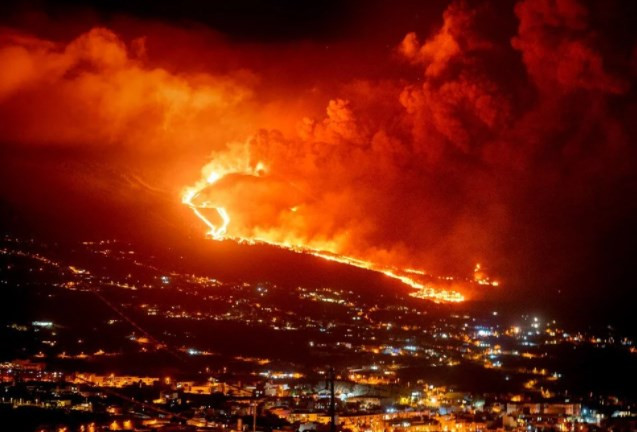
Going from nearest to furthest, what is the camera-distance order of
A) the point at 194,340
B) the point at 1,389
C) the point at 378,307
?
the point at 1,389 < the point at 194,340 < the point at 378,307

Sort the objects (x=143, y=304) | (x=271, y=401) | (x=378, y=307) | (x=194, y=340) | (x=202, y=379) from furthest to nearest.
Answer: (x=378, y=307), (x=143, y=304), (x=194, y=340), (x=202, y=379), (x=271, y=401)

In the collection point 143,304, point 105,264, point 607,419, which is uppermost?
point 105,264

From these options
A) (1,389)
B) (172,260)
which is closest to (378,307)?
(172,260)

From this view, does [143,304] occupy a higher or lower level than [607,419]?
higher

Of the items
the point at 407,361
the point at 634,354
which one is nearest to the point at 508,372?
the point at 407,361

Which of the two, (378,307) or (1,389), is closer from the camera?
(1,389)

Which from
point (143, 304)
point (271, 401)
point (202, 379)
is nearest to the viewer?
point (271, 401)

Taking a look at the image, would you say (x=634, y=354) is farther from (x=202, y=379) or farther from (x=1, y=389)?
(x=1, y=389)

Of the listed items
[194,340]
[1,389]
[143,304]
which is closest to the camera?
[1,389]

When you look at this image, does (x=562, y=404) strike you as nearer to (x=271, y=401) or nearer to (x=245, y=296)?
(x=271, y=401)
